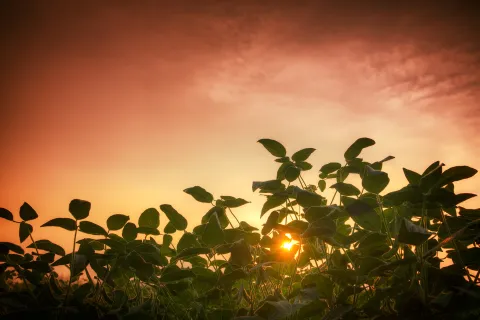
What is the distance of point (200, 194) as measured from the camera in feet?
5.29

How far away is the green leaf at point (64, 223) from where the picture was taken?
1.46 metres

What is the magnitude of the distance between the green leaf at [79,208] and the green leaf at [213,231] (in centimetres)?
59

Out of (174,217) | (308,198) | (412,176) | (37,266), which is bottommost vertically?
(37,266)

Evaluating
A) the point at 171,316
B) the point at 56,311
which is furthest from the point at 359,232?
the point at 56,311

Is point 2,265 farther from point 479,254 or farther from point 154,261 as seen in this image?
point 479,254

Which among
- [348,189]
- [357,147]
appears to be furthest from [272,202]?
[357,147]

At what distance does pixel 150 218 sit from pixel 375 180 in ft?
3.80

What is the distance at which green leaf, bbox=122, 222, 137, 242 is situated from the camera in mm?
1527

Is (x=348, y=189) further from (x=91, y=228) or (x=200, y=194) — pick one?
(x=91, y=228)

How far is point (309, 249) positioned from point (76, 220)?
4.08ft

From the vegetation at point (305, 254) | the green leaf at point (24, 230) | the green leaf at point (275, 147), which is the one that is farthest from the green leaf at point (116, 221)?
the green leaf at point (275, 147)

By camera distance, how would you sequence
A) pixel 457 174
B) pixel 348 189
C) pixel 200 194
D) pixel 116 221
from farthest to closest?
pixel 200 194
pixel 116 221
pixel 348 189
pixel 457 174

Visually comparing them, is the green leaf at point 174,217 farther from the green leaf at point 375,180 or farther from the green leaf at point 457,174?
the green leaf at point 457,174

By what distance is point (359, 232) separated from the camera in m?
1.51
